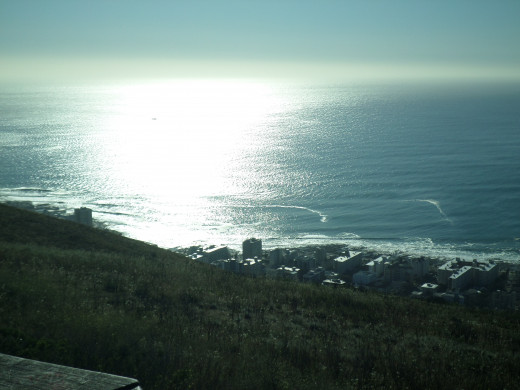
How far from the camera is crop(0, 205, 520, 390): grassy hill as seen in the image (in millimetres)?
5055

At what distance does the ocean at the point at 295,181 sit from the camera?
36625mm

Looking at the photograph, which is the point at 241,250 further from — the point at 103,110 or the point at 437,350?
the point at 103,110

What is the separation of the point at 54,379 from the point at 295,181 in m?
51.3

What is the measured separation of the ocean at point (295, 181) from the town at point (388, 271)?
368cm

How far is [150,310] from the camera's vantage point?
794cm

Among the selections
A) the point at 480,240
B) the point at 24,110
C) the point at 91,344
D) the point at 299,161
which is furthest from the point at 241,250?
the point at 24,110

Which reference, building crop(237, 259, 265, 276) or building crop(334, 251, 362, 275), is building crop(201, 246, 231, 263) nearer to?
building crop(237, 259, 265, 276)

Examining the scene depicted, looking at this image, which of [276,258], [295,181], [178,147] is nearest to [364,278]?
[276,258]

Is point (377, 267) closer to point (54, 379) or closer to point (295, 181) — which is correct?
point (295, 181)

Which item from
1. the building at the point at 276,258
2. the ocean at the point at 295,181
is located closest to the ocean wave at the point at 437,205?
the ocean at the point at 295,181

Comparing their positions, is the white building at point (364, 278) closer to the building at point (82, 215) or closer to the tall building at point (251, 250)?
the tall building at point (251, 250)

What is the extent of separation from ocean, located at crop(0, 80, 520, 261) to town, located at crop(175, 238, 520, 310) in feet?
12.1

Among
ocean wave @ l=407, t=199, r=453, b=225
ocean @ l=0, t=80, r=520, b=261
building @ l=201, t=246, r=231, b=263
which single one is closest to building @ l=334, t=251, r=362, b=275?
ocean @ l=0, t=80, r=520, b=261

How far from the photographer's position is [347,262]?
94.5 feet
